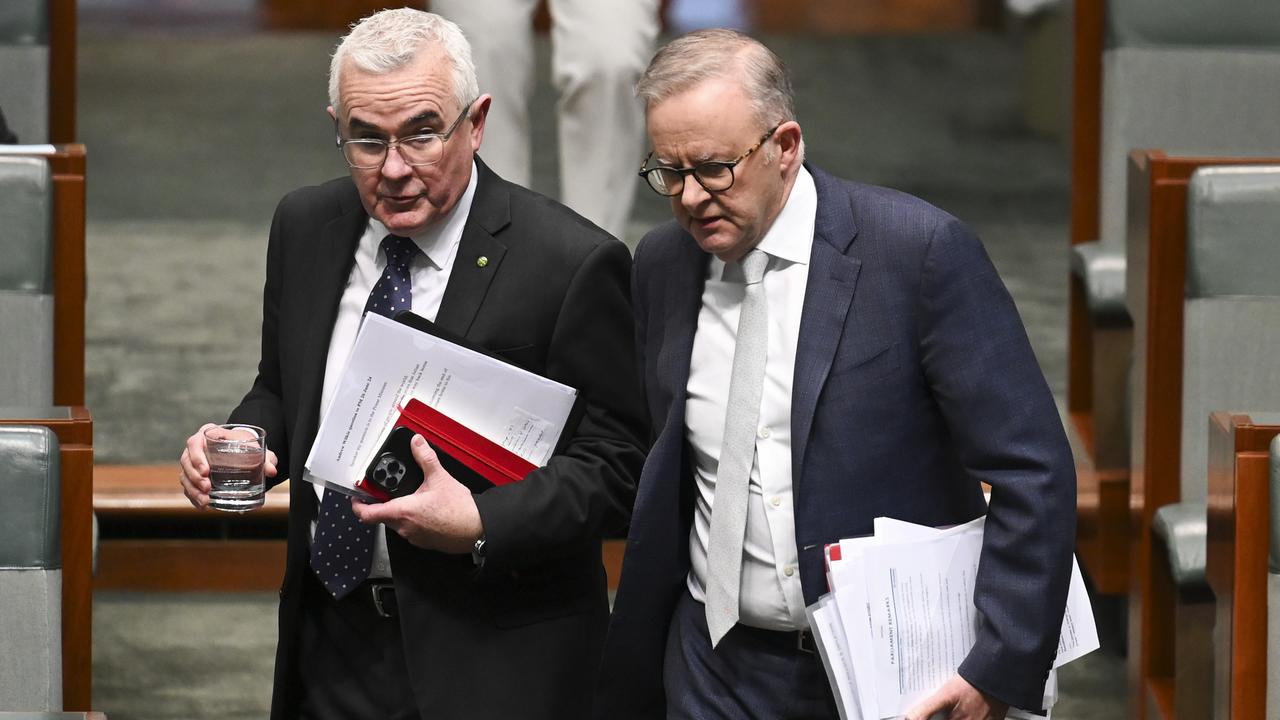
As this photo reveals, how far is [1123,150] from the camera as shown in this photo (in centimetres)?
262

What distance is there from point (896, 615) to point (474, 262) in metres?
0.43

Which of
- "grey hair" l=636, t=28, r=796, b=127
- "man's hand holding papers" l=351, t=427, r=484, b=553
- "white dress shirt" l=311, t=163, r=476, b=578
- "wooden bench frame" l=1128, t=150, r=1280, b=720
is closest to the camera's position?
"grey hair" l=636, t=28, r=796, b=127

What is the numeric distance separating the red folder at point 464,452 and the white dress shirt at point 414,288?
0.28ft

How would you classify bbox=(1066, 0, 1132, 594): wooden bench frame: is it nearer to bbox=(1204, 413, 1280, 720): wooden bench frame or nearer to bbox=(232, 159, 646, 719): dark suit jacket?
bbox=(1204, 413, 1280, 720): wooden bench frame

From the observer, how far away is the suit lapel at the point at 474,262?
1.53 meters

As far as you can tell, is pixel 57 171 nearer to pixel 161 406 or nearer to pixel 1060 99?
pixel 161 406

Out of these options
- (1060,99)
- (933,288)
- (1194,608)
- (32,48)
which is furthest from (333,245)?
(1060,99)

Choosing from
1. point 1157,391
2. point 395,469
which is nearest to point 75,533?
point 395,469

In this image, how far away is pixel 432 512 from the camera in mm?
1454

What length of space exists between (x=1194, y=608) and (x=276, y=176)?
2297 millimetres

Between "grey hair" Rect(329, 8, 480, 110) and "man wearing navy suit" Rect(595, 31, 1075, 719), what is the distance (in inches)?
8.0

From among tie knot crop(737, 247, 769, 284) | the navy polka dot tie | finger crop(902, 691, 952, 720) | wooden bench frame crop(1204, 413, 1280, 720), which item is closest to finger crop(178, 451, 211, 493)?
the navy polka dot tie

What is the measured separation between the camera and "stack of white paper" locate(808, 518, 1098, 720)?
4.42 ft

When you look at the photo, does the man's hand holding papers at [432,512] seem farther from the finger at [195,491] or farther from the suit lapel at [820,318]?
the suit lapel at [820,318]
